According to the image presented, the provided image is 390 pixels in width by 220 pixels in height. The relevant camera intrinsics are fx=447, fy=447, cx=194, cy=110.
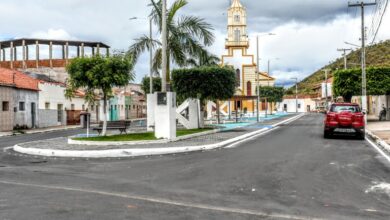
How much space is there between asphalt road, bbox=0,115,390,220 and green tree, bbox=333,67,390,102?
89.7 ft

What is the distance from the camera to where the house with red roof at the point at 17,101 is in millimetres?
36250

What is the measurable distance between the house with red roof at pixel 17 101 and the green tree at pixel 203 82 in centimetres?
1612

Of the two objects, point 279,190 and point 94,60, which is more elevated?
point 94,60

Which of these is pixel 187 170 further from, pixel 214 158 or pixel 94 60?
pixel 94 60

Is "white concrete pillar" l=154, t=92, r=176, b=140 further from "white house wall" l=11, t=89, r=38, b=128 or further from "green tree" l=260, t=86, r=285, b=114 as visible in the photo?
"green tree" l=260, t=86, r=285, b=114

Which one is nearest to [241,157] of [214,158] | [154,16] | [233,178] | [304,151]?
[214,158]

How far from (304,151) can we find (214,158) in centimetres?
354

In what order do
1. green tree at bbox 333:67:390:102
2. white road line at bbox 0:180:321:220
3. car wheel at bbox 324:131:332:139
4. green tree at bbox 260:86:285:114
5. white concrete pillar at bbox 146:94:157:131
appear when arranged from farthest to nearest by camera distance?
green tree at bbox 260:86:285:114
green tree at bbox 333:67:390:102
white concrete pillar at bbox 146:94:157:131
car wheel at bbox 324:131:332:139
white road line at bbox 0:180:321:220

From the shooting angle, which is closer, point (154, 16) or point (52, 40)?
point (154, 16)

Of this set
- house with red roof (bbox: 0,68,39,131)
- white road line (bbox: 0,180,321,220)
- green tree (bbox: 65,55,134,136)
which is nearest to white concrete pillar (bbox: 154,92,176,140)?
green tree (bbox: 65,55,134,136)

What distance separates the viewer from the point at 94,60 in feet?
64.6

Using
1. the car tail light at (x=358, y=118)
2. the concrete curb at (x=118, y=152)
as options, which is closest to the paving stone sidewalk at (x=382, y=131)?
the car tail light at (x=358, y=118)

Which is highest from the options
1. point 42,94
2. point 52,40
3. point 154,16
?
point 52,40

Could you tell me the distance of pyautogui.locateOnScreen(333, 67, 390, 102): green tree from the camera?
127ft
